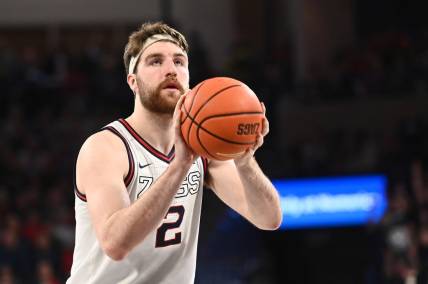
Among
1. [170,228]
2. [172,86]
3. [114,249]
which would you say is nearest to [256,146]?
[172,86]

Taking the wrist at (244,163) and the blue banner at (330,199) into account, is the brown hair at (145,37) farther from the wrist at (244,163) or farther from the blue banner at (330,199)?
the blue banner at (330,199)

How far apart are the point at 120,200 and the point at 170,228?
480 millimetres

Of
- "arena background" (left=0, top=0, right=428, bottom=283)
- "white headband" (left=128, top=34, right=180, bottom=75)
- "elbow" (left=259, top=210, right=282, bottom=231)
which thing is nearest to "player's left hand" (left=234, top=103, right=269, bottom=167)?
"elbow" (left=259, top=210, right=282, bottom=231)

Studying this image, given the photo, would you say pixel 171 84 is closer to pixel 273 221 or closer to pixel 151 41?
pixel 151 41

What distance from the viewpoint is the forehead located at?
4.03 meters

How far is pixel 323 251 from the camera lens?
1322 cm

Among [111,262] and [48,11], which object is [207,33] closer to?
[48,11]

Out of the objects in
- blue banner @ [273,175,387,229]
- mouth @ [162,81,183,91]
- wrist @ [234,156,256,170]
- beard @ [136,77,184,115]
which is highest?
mouth @ [162,81,183,91]

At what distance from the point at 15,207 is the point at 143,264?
353 inches

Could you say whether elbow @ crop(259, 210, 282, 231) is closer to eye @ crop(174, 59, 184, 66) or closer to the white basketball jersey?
the white basketball jersey

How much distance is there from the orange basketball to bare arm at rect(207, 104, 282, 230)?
0.10 metres

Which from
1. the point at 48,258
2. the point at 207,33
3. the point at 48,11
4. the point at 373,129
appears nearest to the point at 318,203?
the point at 373,129

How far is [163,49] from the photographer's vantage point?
4.04m

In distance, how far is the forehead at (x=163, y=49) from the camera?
→ 403cm
